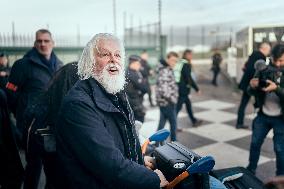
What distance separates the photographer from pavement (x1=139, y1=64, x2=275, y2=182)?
448cm

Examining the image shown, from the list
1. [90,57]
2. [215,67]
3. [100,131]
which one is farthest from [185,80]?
[215,67]

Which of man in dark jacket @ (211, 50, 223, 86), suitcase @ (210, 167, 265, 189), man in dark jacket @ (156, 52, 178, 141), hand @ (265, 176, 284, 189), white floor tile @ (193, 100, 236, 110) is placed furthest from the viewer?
man in dark jacket @ (211, 50, 223, 86)

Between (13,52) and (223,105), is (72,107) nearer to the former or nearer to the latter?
(223,105)

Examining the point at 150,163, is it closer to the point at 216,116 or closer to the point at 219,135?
the point at 219,135

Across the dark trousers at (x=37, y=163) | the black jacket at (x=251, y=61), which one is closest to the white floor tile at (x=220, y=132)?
the black jacket at (x=251, y=61)

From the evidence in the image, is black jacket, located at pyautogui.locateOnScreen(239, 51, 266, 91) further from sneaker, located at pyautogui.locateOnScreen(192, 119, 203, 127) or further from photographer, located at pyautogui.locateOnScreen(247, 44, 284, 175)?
photographer, located at pyautogui.locateOnScreen(247, 44, 284, 175)

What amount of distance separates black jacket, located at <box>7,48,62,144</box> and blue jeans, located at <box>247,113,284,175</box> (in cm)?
263

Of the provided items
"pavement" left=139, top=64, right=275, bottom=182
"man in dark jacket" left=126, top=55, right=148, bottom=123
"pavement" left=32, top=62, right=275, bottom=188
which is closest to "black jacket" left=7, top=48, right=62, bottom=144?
"pavement" left=32, top=62, right=275, bottom=188

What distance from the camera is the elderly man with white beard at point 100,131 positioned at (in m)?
1.51

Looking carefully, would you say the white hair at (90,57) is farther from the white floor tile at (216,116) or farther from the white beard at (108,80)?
the white floor tile at (216,116)

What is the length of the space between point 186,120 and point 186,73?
4.54ft

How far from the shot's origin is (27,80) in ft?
11.8

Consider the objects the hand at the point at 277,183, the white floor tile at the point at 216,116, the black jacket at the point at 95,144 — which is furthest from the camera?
the white floor tile at the point at 216,116

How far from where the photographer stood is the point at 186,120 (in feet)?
23.8
